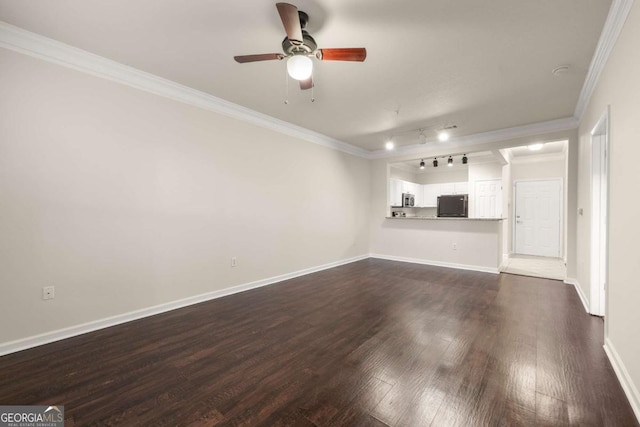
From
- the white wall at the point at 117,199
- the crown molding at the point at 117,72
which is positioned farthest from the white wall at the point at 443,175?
the white wall at the point at 117,199

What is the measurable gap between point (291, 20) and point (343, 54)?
1.60ft

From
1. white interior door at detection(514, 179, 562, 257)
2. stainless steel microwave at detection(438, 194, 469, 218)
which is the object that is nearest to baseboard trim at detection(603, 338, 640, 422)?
stainless steel microwave at detection(438, 194, 469, 218)

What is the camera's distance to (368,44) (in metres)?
2.39

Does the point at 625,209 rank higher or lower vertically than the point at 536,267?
higher


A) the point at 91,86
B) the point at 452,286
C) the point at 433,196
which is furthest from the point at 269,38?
the point at 433,196

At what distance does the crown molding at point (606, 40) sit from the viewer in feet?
6.08

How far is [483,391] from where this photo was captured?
1.74 meters

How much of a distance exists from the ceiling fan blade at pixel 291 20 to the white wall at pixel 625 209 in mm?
2175

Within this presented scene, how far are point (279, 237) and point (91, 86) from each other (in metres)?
2.94

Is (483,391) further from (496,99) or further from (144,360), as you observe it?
(496,99)

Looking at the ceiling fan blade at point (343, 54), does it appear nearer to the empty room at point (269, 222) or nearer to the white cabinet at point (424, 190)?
the empty room at point (269, 222)

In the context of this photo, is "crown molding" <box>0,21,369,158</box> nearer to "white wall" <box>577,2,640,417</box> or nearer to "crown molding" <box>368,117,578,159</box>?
"crown molding" <box>368,117,578,159</box>

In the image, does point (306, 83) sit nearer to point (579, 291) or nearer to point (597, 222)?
point (597, 222)

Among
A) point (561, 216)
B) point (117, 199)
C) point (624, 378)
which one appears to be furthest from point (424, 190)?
point (117, 199)
